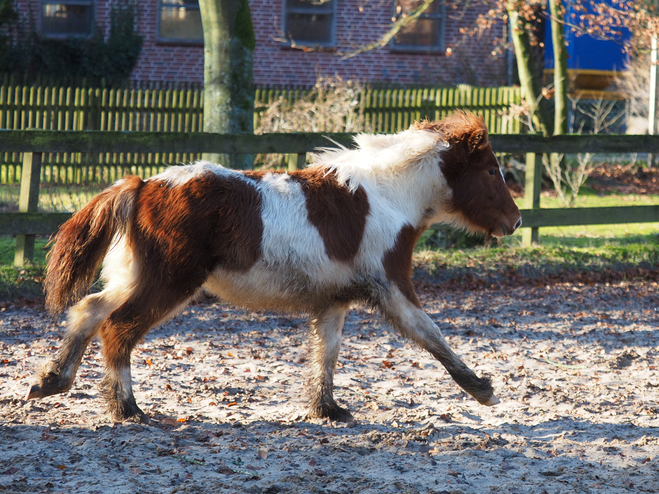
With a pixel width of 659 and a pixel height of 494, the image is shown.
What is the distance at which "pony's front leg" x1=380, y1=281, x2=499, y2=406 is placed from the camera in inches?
168

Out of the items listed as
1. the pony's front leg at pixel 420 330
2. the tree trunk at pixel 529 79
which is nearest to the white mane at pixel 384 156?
the pony's front leg at pixel 420 330

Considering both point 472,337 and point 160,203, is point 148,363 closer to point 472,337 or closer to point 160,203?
point 160,203

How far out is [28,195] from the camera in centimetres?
768

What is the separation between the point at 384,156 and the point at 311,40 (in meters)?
15.7

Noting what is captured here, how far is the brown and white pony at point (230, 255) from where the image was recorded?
13.5ft

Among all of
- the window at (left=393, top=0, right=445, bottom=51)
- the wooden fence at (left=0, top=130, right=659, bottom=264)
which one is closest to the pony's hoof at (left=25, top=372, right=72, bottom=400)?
the wooden fence at (left=0, top=130, right=659, bottom=264)

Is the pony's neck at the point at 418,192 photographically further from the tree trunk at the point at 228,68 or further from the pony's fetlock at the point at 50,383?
the tree trunk at the point at 228,68

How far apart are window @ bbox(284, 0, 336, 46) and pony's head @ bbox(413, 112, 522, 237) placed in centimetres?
1519

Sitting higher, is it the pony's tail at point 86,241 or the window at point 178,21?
the window at point 178,21

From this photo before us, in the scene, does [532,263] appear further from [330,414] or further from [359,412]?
[330,414]

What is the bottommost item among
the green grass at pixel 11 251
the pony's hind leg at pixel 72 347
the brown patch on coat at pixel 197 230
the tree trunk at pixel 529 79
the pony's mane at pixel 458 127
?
the green grass at pixel 11 251

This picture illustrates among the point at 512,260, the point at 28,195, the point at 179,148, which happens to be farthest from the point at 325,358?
the point at 512,260

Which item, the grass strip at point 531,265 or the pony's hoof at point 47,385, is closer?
the pony's hoof at point 47,385

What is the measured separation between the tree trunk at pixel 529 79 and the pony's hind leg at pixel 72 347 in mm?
10567
